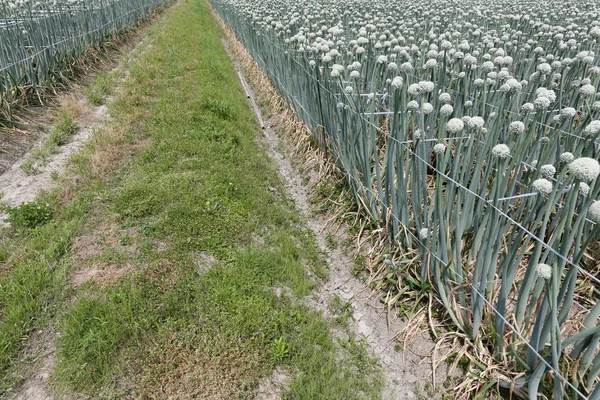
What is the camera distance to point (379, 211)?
355 centimetres

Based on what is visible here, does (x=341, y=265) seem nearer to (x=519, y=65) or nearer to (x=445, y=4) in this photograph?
(x=519, y=65)

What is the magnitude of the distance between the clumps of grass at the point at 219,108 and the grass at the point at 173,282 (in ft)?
3.57

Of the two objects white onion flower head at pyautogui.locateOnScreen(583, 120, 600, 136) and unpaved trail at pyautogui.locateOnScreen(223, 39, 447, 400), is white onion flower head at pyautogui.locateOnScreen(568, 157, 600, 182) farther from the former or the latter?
unpaved trail at pyautogui.locateOnScreen(223, 39, 447, 400)

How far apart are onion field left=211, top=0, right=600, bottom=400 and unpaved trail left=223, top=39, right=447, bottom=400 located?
0.96 ft

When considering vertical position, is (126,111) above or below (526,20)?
below

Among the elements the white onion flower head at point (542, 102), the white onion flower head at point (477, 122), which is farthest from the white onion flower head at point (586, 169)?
the white onion flower head at point (542, 102)

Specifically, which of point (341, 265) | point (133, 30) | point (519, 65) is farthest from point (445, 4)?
point (133, 30)

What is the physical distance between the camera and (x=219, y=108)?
6.38 m

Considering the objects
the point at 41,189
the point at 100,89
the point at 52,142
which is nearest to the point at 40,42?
the point at 100,89

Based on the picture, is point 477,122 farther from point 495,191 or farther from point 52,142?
point 52,142

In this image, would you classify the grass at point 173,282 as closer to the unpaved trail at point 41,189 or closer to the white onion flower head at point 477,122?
the unpaved trail at point 41,189

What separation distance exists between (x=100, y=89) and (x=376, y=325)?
7.18 meters

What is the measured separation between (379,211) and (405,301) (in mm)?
922

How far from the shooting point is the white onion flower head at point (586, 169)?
→ 62.6 inches
